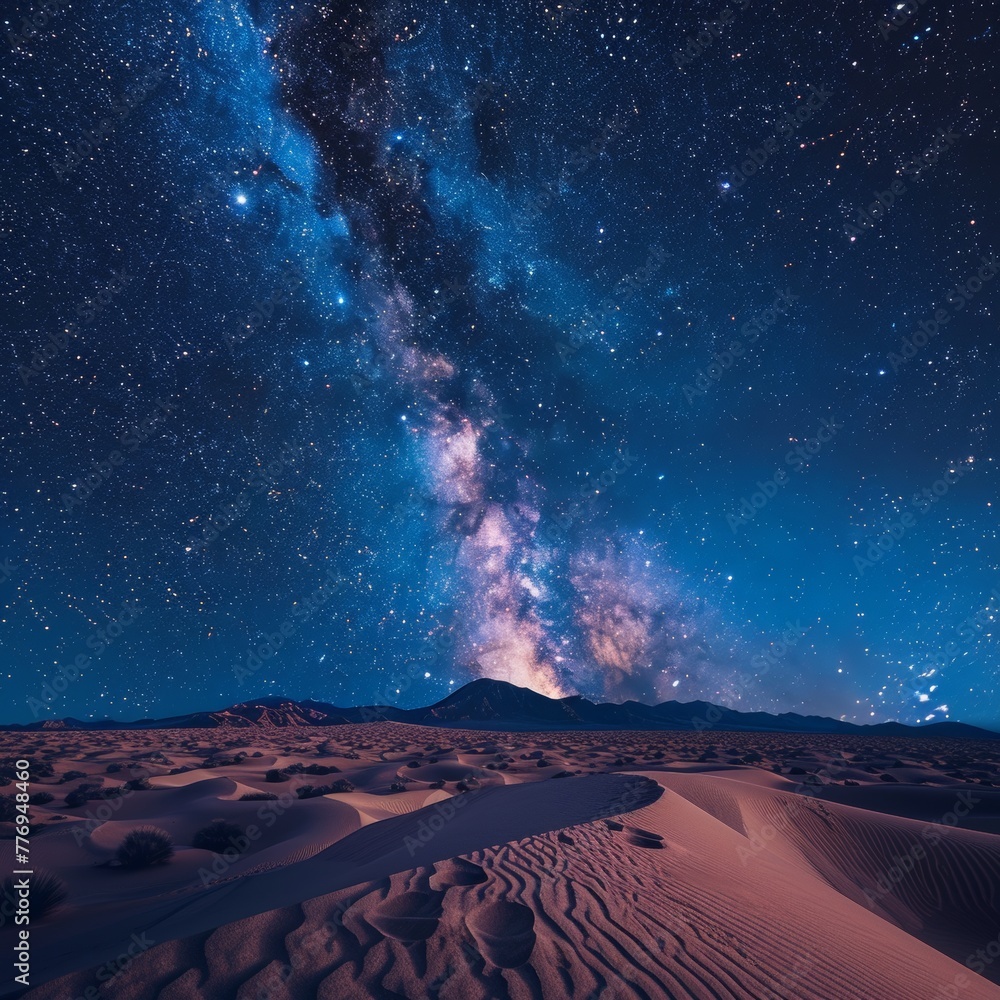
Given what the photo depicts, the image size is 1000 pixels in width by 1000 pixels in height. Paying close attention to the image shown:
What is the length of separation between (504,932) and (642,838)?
2.37 meters

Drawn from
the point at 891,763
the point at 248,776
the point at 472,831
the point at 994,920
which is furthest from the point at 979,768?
the point at 248,776

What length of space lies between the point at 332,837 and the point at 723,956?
17.6 feet

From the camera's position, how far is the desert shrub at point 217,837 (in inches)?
244

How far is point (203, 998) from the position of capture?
2.04 m

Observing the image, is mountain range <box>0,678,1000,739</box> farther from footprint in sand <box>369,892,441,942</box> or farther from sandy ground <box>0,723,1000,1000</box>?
footprint in sand <box>369,892,441,942</box>

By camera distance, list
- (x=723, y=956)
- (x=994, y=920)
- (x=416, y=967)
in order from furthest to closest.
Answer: (x=994, y=920) < (x=723, y=956) < (x=416, y=967)

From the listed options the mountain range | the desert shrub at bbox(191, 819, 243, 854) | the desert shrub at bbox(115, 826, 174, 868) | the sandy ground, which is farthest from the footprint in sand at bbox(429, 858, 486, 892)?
the mountain range

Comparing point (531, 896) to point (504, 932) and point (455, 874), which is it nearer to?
point (504, 932)

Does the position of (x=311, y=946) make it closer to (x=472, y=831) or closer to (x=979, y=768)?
(x=472, y=831)

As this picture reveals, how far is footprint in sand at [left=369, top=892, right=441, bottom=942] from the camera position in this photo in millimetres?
2559

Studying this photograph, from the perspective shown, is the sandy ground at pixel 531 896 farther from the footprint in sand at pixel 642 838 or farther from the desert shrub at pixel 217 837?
the desert shrub at pixel 217 837

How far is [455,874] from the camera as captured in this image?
3.34 m

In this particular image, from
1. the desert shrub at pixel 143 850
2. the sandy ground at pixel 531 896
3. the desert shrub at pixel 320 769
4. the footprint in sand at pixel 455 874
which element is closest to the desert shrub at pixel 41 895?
the sandy ground at pixel 531 896

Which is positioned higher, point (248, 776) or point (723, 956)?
point (248, 776)
